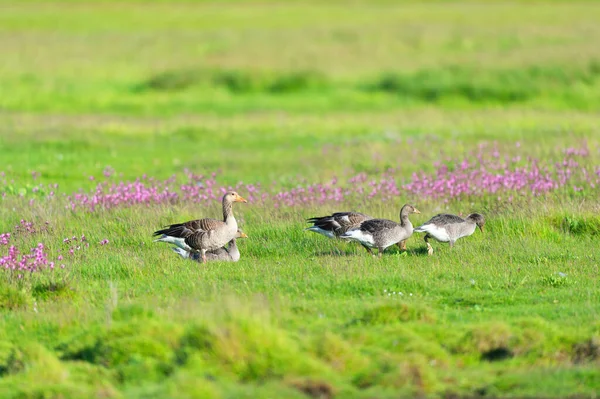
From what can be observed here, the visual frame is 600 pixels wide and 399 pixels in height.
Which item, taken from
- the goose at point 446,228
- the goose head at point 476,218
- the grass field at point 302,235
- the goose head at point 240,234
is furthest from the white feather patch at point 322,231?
the goose head at point 476,218

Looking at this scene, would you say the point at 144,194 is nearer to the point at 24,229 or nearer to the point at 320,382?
the point at 24,229

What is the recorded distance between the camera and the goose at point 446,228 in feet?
48.4

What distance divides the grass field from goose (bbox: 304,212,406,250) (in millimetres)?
357

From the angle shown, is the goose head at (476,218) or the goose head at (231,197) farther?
the goose head at (476,218)

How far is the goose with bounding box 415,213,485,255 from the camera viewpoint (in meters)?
14.8

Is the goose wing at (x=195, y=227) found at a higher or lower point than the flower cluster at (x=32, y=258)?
higher

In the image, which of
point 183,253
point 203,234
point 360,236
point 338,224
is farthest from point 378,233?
point 183,253

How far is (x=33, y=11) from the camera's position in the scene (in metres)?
97.6

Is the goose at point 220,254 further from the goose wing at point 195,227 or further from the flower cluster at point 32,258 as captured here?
the flower cluster at point 32,258

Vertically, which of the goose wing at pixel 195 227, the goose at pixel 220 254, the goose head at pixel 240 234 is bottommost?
the goose at pixel 220 254

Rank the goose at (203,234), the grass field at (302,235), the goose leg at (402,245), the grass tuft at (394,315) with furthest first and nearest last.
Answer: the goose leg at (402,245), the goose at (203,234), the grass tuft at (394,315), the grass field at (302,235)

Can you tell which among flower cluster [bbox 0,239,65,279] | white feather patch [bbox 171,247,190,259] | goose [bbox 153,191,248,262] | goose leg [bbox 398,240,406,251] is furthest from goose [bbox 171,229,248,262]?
goose leg [bbox 398,240,406,251]

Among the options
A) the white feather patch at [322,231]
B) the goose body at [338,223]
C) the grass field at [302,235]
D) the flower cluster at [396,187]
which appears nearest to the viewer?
the grass field at [302,235]

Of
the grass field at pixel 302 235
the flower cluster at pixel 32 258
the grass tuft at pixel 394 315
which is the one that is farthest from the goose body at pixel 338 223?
the flower cluster at pixel 32 258
